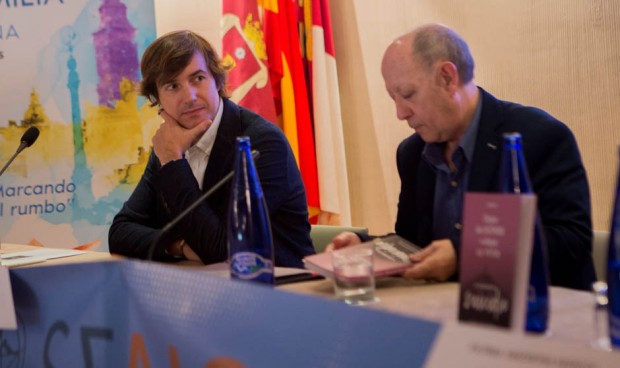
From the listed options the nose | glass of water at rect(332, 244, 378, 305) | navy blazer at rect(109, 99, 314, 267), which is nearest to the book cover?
glass of water at rect(332, 244, 378, 305)

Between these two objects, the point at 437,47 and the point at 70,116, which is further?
the point at 70,116

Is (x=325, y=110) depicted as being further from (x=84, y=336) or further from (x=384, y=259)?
(x=84, y=336)

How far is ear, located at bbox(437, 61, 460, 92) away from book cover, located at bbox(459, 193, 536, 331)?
1047mm

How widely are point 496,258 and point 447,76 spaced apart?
43.2 inches

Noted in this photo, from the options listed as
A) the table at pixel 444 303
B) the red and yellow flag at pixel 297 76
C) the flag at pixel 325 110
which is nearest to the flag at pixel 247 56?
the red and yellow flag at pixel 297 76

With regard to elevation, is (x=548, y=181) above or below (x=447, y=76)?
below

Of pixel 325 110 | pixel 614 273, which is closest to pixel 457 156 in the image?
pixel 614 273

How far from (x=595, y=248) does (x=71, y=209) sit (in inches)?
115

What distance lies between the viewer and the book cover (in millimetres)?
906

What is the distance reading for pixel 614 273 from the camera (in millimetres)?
1015

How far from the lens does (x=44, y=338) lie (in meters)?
1.38

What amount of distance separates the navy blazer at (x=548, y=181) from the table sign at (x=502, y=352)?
79 centimetres

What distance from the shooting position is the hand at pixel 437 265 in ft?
4.96

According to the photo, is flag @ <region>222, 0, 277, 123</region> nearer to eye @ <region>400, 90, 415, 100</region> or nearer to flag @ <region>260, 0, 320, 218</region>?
flag @ <region>260, 0, 320, 218</region>
